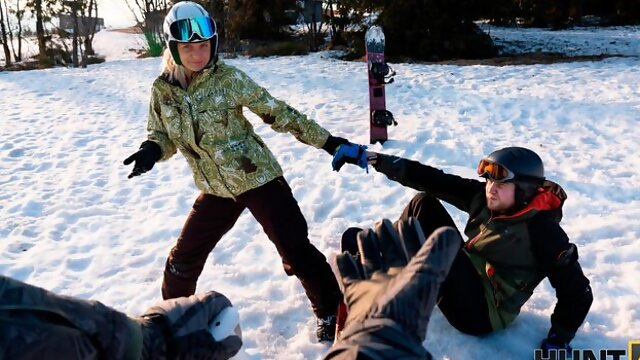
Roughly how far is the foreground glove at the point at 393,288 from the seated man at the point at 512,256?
3.05ft

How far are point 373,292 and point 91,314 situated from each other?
2.45 feet

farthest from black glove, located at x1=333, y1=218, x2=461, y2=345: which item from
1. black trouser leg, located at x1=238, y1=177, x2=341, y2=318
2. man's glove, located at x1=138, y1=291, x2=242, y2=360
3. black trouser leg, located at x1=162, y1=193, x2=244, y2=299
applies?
black trouser leg, located at x1=162, y1=193, x2=244, y2=299

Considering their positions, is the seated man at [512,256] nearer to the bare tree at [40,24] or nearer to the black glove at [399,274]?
the black glove at [399,274]

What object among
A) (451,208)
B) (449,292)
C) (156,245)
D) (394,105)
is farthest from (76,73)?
(449,292)

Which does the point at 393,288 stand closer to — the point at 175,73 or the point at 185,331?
the point at 185,331

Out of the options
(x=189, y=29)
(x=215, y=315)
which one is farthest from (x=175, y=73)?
(x=215, y=315)

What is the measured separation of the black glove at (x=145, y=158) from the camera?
263 cm

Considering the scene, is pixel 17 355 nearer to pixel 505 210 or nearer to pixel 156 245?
pixel 505 210

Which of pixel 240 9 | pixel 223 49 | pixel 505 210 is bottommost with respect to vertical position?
pixel 505 210

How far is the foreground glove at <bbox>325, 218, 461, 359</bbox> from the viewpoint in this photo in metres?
1.27

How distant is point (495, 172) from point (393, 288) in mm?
1408

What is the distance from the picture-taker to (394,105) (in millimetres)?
8102

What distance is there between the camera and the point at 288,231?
2.66 metres

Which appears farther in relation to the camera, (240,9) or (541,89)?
(240,9)
